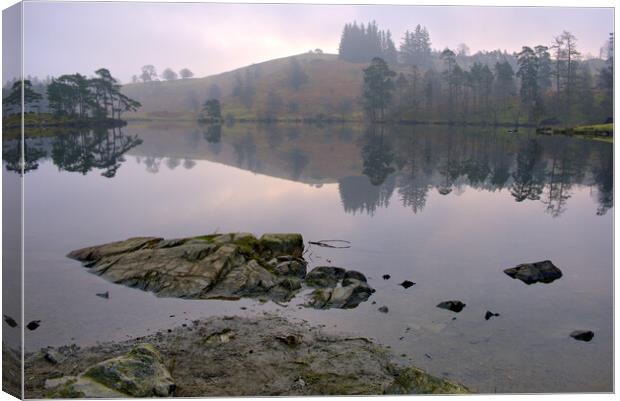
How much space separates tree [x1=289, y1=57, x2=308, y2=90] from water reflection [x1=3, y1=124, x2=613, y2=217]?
354 centimetres

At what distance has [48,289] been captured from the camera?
15742 millimetres

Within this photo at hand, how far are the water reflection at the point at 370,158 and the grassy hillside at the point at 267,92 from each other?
1.05 meters

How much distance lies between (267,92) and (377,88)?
796cm

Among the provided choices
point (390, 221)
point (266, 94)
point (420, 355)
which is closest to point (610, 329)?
point (420, 355)

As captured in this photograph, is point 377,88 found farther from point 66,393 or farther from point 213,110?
point 66,393

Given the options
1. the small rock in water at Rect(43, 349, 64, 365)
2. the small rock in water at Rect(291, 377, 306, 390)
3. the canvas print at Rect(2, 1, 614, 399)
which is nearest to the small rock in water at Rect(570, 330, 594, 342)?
the canvas print at Rect(2, 1, 614, 399)

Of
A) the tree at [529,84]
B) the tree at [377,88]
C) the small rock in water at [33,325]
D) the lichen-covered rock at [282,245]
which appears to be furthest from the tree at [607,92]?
the small rock in water at [33,325]

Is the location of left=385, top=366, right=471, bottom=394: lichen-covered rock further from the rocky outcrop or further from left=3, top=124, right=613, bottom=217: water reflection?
left=3, top=124, right=613, bottom=217: water reflection

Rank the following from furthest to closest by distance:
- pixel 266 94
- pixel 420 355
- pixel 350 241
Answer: pixel 266 94 → pixel 350 241 → pixel 420 355

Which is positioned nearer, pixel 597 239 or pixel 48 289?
pixel 48 289

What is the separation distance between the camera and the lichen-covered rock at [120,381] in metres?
9.58

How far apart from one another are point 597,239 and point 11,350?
18477mm

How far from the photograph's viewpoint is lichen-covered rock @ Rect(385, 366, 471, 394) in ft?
32.7

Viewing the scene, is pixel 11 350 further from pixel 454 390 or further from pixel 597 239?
pixel 597 239
